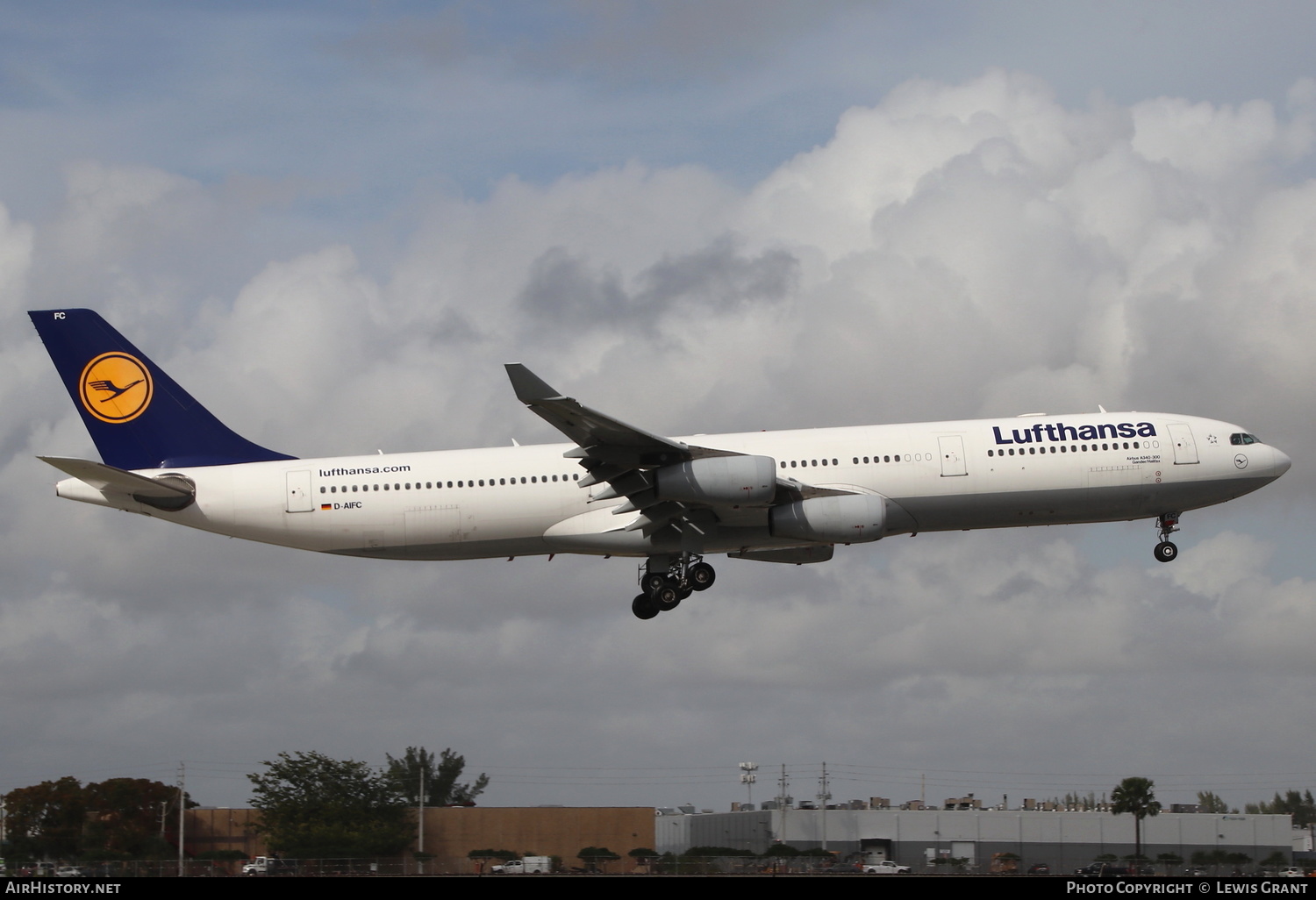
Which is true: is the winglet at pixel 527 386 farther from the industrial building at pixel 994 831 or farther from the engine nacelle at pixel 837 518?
the industrial building at pixel 994 831

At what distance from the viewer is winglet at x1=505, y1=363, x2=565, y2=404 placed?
113 feet

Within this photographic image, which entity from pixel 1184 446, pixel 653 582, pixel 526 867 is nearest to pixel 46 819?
pixel 526 867

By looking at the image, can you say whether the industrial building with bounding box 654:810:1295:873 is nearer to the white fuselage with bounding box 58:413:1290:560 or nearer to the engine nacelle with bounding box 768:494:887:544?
the white fuselage with bounding box 58:413:1290:560

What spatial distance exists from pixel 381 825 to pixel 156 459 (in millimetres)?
14423

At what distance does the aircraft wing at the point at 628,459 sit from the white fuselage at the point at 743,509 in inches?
28.7

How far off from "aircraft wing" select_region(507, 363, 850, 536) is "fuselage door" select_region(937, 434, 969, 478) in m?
3.03

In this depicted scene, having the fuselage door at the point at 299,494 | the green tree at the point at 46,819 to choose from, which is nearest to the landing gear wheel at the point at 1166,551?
the fuselage door at the point at 299,494

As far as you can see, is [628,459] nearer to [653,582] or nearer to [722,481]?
[722,481]

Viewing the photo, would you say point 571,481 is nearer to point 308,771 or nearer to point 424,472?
point 424,472

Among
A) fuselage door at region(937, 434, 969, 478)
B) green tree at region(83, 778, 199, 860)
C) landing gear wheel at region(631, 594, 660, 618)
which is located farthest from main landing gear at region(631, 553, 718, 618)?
green tree at region(83, 778, 199, 860)

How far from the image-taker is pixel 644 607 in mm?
42781

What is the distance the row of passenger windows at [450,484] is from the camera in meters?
41.0
